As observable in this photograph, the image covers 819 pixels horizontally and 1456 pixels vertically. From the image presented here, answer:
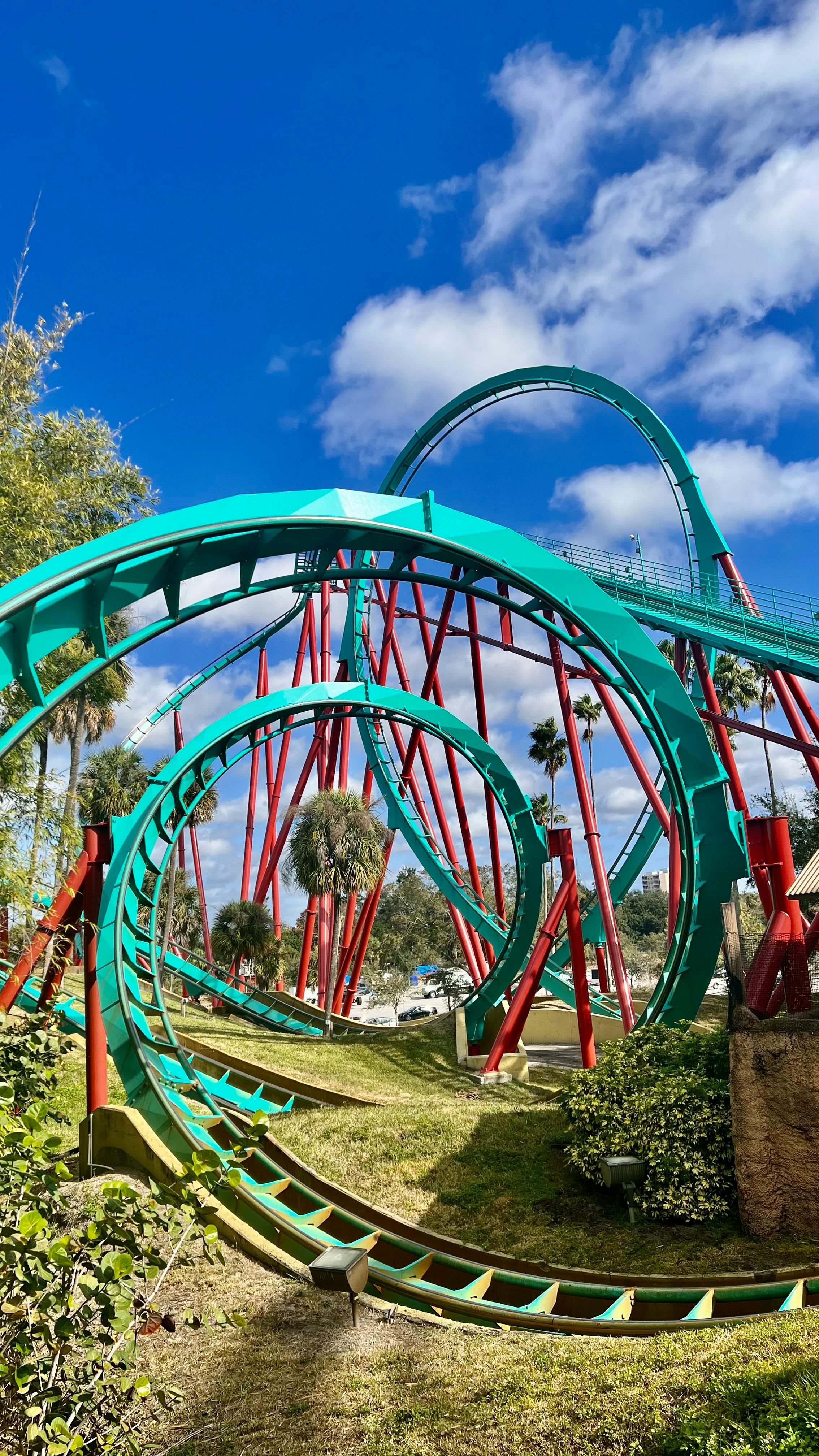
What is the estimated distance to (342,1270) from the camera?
5.27 meters

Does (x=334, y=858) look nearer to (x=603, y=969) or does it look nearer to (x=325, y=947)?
(x=325, y=947)

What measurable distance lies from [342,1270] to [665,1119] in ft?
16.6

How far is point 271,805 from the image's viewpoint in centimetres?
2573

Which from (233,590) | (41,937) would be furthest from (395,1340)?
(41,937)

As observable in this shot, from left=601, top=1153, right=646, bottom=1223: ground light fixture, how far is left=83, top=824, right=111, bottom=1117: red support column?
16.9 feet

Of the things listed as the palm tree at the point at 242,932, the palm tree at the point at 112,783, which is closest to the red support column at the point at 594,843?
the palm tree at the point at 242,932

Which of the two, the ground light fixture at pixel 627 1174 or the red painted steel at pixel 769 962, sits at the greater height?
the red painted steel at pixel 769 962

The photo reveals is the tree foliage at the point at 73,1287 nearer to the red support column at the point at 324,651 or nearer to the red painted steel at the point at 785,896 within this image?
the red painted steel at the point at 785,896

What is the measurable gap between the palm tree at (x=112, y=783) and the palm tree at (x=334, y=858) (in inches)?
270

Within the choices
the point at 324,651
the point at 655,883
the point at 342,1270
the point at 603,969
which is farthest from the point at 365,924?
the point at 655,883

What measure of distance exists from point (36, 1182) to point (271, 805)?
22.9 meters

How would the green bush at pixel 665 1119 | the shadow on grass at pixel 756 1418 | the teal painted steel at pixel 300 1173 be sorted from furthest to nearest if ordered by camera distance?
the green bush at pixel 665 1119 < the teal painted steel at pixel 300 1173 < the shadow on grass at pixel 756 1418

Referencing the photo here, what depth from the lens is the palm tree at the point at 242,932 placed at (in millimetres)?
24500

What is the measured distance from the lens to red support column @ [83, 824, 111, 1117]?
9.77 meters
